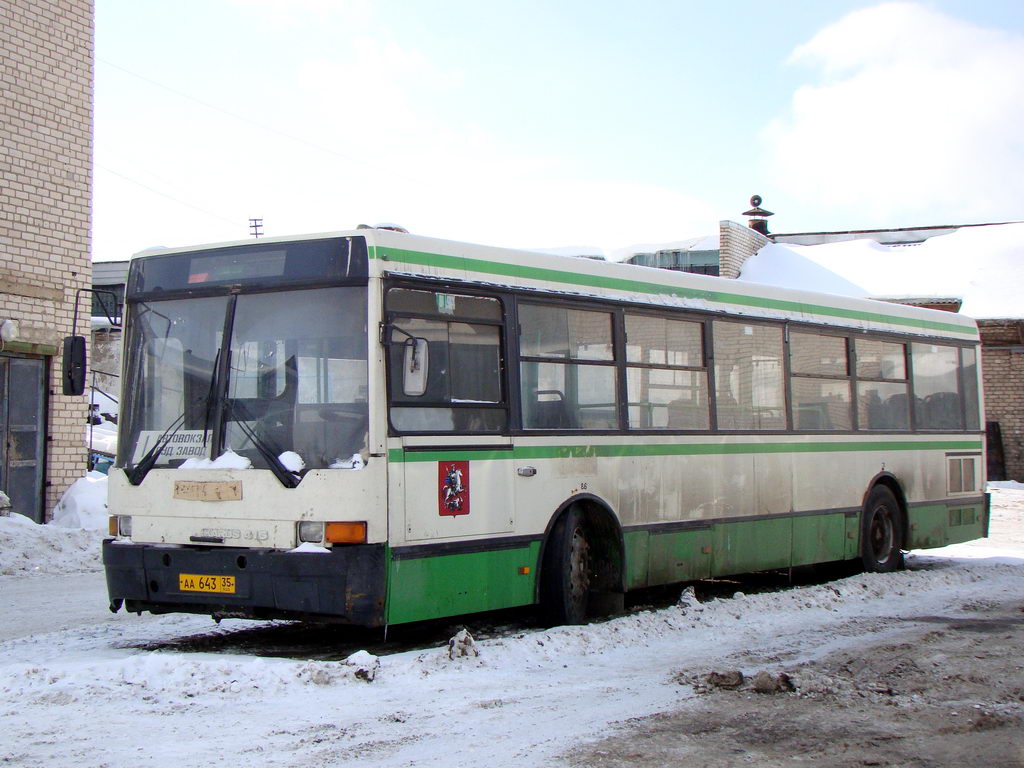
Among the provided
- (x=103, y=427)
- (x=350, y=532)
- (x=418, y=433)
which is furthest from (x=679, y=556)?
(x=103, y=427)

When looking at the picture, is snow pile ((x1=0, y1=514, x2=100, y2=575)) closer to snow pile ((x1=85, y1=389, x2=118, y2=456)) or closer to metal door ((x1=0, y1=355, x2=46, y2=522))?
metal door ((x1=0, y1=355, x2=46, y2=522))

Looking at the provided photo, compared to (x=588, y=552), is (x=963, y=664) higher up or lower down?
lower down

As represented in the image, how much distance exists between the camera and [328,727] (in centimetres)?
616

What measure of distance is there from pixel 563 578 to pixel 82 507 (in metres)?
9.71

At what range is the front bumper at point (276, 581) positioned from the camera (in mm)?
7754

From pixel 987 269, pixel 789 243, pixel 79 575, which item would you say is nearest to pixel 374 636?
pixel 79 575

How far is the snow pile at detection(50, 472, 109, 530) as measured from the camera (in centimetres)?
1652

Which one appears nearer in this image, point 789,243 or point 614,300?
point 614,300

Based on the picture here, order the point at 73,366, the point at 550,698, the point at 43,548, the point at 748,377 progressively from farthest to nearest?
the point at 43,548, the point at 748,377, the point at 73,366, the point at 550,698

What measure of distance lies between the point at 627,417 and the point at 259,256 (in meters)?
3.39

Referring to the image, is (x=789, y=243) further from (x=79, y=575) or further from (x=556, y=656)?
(x=556, y=656)

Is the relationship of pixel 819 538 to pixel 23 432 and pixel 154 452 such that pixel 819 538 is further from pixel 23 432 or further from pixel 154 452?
pixel 23 432

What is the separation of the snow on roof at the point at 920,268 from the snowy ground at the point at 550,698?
21973 millimetres

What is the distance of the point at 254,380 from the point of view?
8.23 meters
